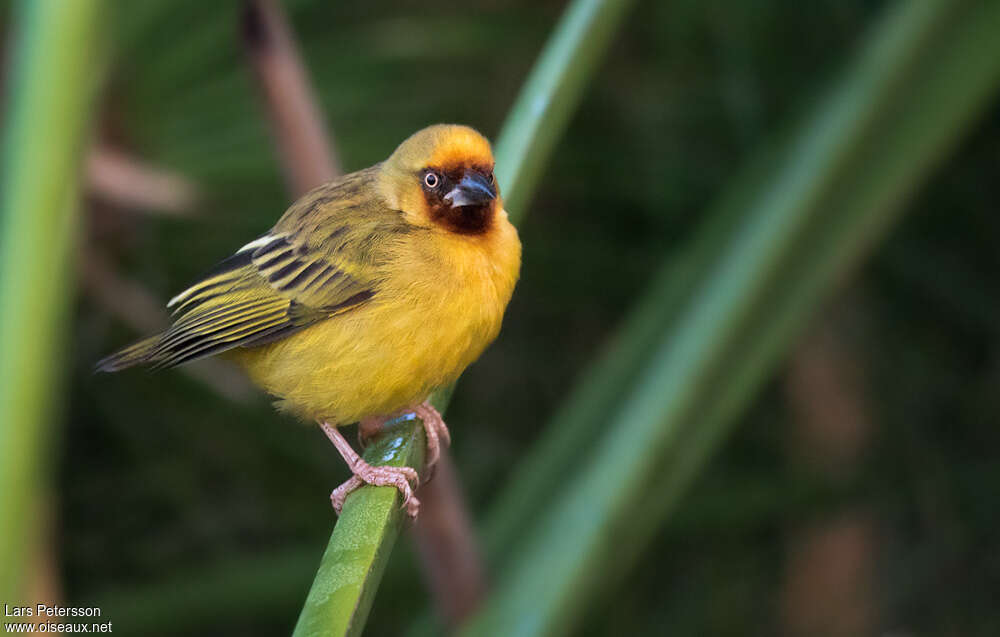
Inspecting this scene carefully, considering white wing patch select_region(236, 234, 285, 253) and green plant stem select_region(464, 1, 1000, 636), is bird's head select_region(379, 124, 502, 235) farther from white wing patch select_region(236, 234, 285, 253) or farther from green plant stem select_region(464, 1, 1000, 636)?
green plant stem select_region(464, 1, 1000, 636)

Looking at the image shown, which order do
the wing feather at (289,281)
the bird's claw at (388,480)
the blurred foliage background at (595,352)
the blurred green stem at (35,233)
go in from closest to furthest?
the blurred green stem at (35,233), the bird's claw at (388,480), the wing feather at (289,281), the blurred foliage background at (595,352)

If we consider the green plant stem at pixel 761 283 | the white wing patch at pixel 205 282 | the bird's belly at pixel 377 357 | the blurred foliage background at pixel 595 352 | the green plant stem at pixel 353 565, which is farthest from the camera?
the blurred foliage background at pixel 595 352

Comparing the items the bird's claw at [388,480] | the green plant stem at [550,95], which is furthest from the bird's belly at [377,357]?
the green plant stem at [550,95]

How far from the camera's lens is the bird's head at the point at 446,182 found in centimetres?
242

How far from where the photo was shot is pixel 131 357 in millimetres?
2365

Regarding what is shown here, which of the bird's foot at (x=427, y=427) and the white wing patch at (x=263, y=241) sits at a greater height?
the white wing patch at (x=263, y=241)

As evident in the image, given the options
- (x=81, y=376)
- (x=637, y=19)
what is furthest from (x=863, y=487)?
(x=81, y=376)

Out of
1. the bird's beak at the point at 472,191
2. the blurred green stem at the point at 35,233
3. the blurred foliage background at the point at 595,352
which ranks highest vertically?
the blurred green stem at the point at 35,233

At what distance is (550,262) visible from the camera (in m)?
3.65

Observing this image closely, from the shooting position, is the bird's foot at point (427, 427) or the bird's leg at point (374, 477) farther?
the bird's foot at point (427, 427)

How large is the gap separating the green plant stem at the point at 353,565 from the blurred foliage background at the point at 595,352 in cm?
178

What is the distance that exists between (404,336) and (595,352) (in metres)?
1.98

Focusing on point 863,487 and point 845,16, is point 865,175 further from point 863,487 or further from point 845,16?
point 863,487

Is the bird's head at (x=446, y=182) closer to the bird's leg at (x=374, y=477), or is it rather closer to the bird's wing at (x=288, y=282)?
the bird's wing at (x=288, y=282)
